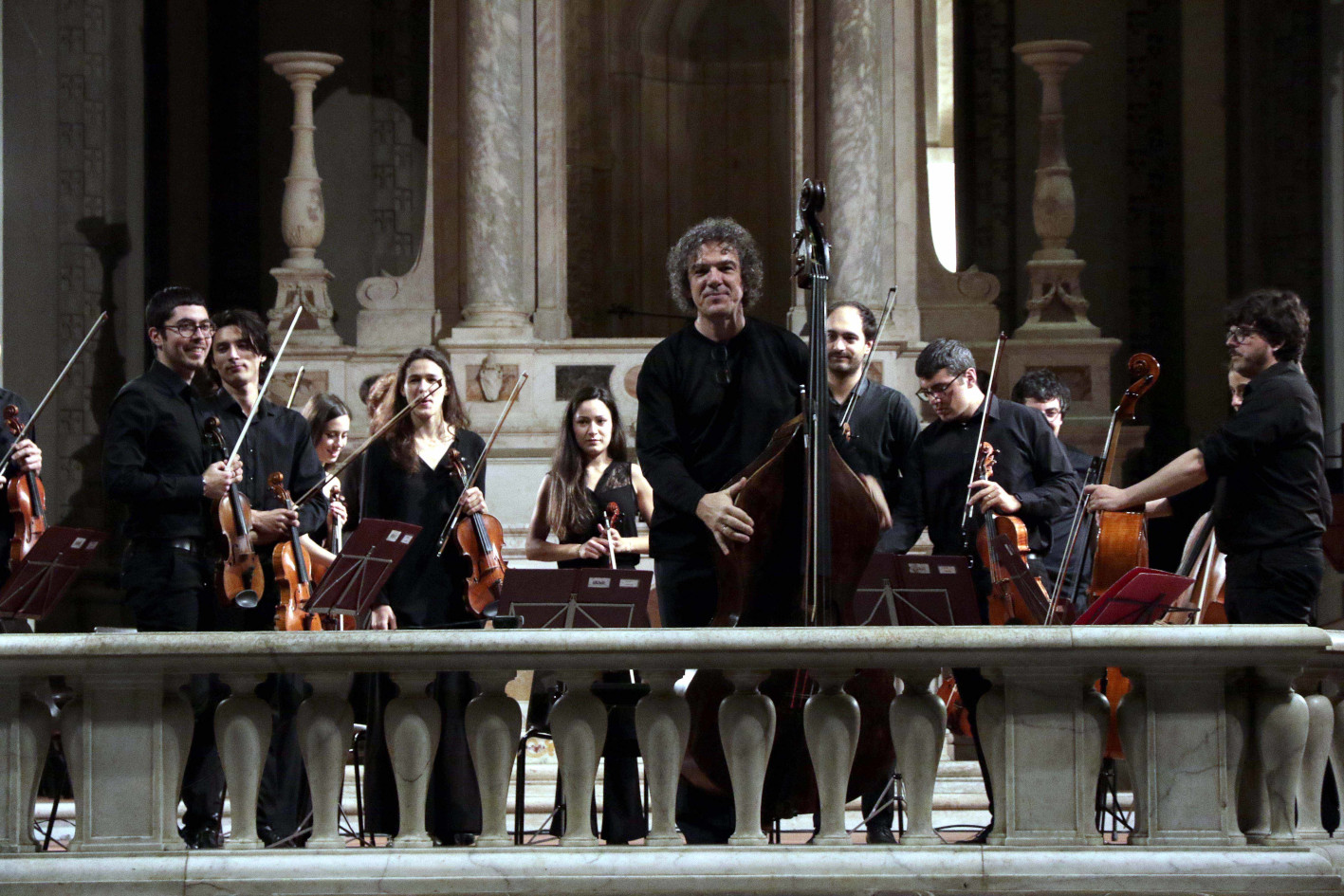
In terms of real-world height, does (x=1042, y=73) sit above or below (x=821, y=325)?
above

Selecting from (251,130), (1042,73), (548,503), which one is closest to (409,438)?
(548,503)

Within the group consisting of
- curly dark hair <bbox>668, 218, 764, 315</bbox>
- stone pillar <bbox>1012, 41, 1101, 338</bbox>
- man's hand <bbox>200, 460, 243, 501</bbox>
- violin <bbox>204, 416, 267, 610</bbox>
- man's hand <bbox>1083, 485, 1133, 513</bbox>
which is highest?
stone pillar <bbox>1012, 41, 1101, 338</bbox>

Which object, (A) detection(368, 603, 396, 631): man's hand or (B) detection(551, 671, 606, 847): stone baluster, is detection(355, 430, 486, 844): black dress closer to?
(A) detection(368, 603, 396, 631): man's hand

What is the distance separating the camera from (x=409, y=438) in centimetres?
560

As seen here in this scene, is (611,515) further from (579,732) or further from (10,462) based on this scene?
(579,732)

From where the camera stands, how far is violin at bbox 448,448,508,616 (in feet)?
18.0

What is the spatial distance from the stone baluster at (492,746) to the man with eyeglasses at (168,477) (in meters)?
1.24

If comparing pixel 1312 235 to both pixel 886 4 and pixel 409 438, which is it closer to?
pixel 886 4

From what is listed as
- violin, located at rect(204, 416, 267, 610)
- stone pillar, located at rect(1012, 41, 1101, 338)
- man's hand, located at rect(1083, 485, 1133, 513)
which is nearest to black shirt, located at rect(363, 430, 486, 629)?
violin, located at rect(204, 416, 267, 610)

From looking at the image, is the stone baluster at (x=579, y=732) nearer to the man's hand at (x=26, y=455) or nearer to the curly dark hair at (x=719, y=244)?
the curly dark hair at (x=719, y=244)

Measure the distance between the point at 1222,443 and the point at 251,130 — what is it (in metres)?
7.45

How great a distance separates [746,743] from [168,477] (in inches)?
74.7

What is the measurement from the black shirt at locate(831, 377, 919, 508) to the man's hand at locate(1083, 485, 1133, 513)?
86 cm

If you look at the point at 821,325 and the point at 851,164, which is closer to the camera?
the point at 821,325
